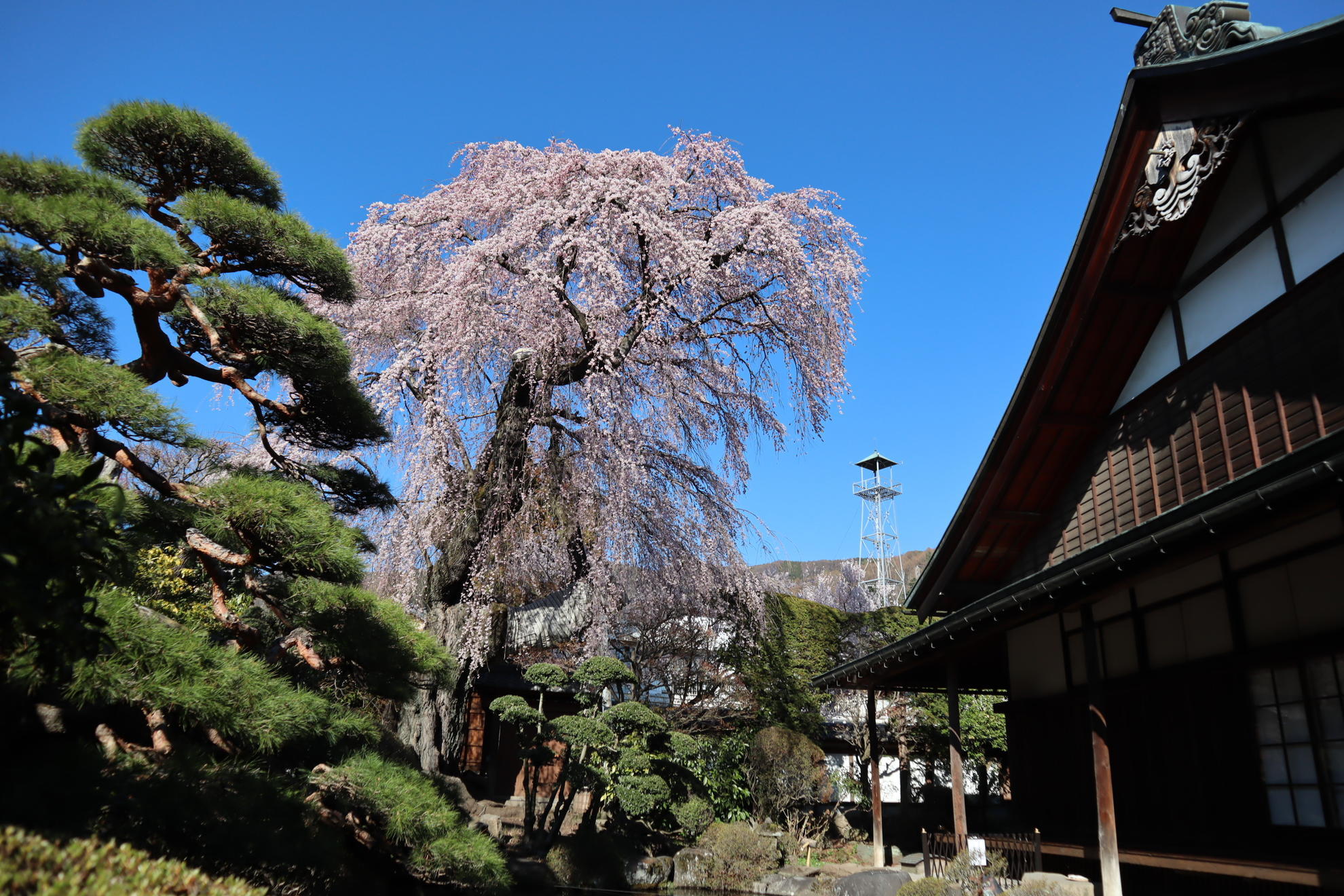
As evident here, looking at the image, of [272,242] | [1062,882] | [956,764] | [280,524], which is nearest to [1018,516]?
[956,764]

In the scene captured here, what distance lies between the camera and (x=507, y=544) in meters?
9.97

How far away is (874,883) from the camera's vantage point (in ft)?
27.6

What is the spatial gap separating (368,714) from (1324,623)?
6.45 meters

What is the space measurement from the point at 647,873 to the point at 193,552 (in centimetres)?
796

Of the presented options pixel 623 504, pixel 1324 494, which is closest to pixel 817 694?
pixel 623 504

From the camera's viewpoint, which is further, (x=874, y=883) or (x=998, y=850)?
(x=874, y=883)

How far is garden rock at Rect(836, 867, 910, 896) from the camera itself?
8.32 meters

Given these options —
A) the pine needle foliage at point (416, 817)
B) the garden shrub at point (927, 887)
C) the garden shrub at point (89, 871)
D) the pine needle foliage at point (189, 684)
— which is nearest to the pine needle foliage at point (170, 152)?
the pine needle foliage at point (189, 684)

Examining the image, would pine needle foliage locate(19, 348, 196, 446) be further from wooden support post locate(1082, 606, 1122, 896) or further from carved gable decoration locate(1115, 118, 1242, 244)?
carved gable decoration locate(1115, 118, 1242, 244)

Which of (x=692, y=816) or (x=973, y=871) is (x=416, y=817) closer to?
(x=973, y=871)

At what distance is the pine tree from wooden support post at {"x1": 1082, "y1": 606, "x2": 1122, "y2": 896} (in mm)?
4337

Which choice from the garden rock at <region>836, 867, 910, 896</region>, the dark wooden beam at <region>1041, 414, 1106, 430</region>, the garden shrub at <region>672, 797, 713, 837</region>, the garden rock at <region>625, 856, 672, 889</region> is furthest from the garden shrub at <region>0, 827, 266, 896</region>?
the garden shrub at <region>672, 797, 713, 837</region>

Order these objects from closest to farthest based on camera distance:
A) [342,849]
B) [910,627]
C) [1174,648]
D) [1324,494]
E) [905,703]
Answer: [1324,494], [342,849], [1174,648], [905,703], [910,627]

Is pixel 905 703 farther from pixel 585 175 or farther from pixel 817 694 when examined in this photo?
pixel 585 175
